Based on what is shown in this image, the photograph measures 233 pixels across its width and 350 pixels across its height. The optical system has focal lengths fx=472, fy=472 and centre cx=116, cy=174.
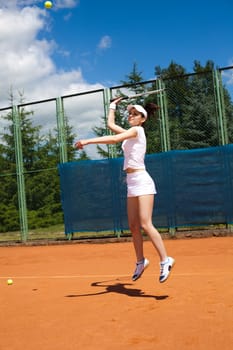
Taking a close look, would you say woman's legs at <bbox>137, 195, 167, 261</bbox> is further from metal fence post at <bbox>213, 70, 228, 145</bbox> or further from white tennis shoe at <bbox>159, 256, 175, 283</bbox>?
metal fence post at <bbox>213, 70, 228, 145</bbox>

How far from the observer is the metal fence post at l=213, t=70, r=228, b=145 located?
456 inches

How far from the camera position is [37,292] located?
5.50 meters

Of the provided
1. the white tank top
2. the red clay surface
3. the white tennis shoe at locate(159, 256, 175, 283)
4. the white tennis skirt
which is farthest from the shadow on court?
the white tank top

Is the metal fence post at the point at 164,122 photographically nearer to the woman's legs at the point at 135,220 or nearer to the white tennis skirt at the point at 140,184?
the woman's legs at the point at 135,220

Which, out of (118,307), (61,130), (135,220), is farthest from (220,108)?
(118,307)

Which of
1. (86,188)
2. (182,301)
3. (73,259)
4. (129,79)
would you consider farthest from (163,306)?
(129,79)

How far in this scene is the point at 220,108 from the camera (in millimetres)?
11688

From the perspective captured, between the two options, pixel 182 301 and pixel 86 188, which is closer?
pixel 182 301

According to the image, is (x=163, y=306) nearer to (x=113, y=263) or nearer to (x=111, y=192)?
(x=113, y=263)

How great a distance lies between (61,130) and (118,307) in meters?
9.31

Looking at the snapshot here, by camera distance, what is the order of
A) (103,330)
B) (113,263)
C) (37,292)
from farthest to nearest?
(113,263) < (37,292) < (103,330)

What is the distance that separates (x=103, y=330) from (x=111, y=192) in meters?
9.02

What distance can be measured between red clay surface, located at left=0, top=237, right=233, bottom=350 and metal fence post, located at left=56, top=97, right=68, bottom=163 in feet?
17.7

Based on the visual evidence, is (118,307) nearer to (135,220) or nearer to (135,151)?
(135,220)
